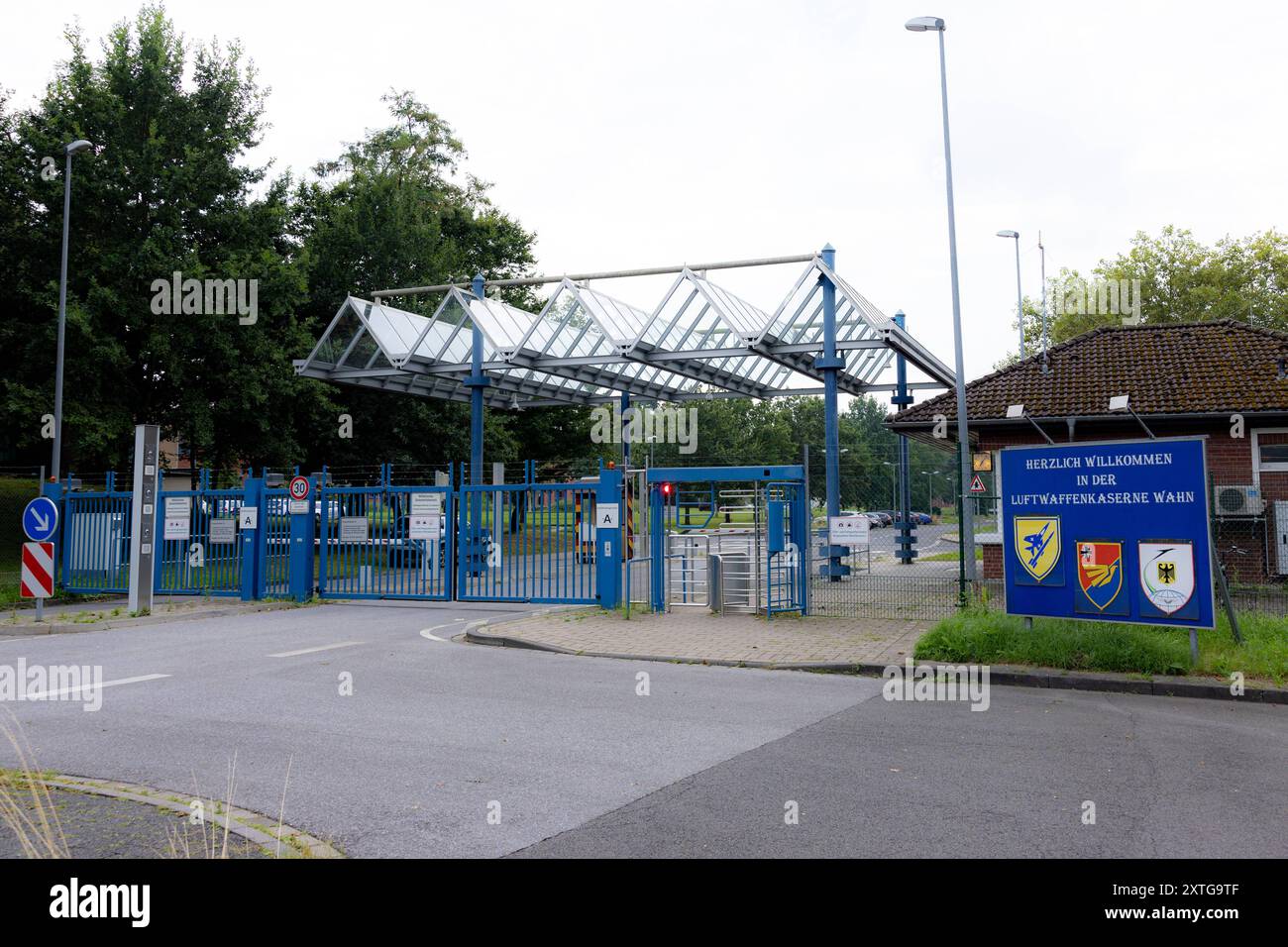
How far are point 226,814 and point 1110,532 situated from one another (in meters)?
9.10

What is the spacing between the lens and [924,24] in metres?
17.4

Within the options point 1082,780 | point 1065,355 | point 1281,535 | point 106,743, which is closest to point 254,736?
point 106,743

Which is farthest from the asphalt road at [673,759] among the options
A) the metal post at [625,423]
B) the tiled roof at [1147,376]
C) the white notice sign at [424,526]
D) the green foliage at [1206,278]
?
the green foliage at [1206,278]

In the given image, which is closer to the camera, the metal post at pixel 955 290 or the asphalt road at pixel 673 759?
the asphalt road at pixel 673 759

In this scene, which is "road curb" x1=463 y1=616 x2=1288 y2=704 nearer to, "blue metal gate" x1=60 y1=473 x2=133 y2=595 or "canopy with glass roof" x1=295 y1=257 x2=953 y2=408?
"canopy with glass roof" x1=295 y1=257 x2=953 y2=408

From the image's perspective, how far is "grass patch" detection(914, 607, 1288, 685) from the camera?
9748 millimetres

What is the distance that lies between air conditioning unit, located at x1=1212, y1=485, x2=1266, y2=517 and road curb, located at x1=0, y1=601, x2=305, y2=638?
17.1 meters

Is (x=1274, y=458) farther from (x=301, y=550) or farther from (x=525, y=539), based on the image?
(x=301, y=550)

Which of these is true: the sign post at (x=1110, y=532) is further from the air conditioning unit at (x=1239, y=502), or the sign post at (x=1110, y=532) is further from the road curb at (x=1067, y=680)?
the air conditioning unit at (x=1239, y=502)

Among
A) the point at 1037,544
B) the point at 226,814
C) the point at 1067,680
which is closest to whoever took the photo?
the point at 226,814

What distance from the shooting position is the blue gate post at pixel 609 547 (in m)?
16.1

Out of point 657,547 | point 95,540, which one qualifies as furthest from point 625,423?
point 95,540

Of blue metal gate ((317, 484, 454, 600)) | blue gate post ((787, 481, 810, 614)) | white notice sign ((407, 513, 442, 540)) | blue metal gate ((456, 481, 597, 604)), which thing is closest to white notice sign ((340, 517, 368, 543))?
blue metal gate ((317, 484, 454, 600))

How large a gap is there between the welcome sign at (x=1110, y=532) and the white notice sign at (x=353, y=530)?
39.2ft
